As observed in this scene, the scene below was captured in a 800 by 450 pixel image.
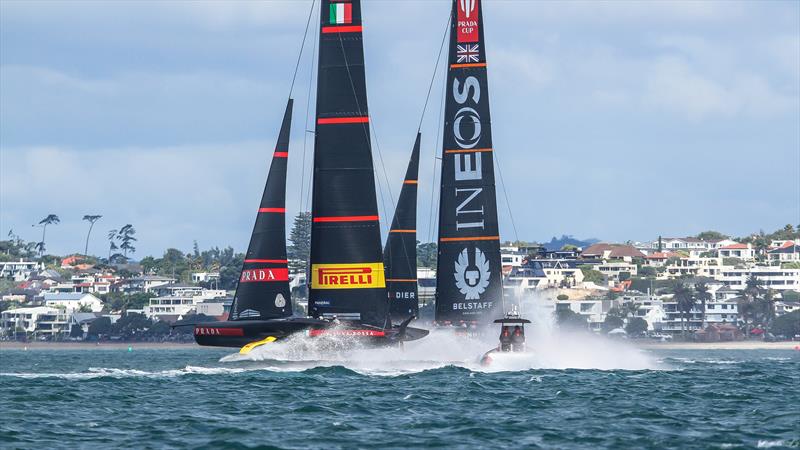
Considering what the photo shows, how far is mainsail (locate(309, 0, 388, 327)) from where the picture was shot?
179ft

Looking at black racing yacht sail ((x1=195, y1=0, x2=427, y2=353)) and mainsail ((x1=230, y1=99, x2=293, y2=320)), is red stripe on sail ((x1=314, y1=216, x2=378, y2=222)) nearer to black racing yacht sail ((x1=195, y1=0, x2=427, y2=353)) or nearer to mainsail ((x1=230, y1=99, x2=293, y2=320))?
black racing yacht sail ((x1=195, y1=0, x2=427, y2=353))

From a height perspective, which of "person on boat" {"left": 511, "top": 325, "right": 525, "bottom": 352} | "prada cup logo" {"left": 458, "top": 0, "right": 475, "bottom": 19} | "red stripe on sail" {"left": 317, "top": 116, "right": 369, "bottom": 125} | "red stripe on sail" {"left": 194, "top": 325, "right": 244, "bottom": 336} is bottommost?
"person on boat" {"left": 511, "top": 325, "right": 525, "bottom": 352}

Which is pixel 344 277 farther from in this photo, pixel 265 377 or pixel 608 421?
pixel 608 421

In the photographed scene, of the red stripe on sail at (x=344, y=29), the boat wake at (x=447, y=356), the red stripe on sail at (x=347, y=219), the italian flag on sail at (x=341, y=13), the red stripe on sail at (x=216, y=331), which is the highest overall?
the italian flag on sail at (x=341, y=13)

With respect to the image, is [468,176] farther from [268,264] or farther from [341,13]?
[341,13]

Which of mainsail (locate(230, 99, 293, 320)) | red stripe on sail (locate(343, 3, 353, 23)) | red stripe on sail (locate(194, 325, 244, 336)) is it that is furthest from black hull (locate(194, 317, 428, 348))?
red stripe on sail (locate(343, 3, 353, 23))

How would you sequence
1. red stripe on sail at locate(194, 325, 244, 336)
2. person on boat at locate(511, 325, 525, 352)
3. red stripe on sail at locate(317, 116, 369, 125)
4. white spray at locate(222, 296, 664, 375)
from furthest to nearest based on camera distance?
red stripe on sail at locate(194, 325, 244, 336) → red stripe on sail at locate(317, 116, 369, 125) → white spray at locate(222, 296, 664, 375) → person on boat at locate(511, 325, 525, 352)

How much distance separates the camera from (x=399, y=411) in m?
36.1

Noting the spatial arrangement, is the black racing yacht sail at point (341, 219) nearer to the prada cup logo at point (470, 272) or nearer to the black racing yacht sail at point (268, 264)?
the black racing yacht sail at point (268, 264)

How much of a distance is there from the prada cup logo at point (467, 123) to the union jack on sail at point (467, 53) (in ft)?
6.40

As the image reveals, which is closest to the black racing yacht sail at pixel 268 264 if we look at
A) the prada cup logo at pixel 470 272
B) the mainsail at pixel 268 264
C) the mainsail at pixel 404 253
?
the mainsail at pixel 268 264

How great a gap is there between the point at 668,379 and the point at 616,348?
17.1 m

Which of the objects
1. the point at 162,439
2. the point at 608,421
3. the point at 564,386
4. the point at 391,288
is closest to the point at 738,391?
the point at 564,386

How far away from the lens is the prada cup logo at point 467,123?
6084 cm
